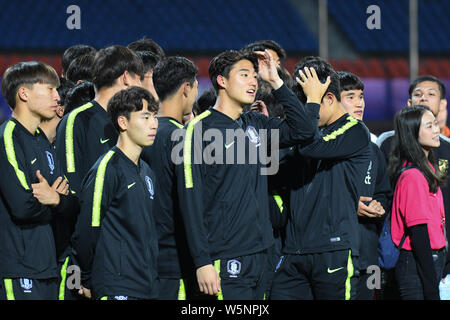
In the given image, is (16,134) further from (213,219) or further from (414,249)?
(414,249)

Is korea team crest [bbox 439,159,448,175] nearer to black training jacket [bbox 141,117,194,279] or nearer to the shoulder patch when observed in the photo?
black training jacket [bbox 141,117,194,279]

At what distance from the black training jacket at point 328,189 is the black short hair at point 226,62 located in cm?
51

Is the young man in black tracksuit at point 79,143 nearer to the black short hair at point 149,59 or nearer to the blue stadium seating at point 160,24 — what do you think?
the black short hair at point 149,59

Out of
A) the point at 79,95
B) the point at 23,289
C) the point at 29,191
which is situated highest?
the point at 79,95

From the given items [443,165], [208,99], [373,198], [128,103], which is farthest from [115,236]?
[443,165]

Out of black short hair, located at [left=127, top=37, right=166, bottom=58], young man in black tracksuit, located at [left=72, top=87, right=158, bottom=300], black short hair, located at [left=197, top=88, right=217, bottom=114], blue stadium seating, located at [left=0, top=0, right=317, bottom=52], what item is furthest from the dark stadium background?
young man in black tracksuit, located at [left=72, top=87, right=158, bottom=300]

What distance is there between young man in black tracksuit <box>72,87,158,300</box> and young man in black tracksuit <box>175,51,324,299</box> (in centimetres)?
20

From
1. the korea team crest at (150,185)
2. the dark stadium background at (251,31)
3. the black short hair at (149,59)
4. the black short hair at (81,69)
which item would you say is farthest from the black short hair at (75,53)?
the dark stadium background at (251,31)

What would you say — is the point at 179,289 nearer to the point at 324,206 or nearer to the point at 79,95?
the point at 324,206

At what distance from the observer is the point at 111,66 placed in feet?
12.1

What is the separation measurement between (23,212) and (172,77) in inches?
43.3

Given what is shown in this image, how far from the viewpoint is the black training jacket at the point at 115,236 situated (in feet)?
10.0

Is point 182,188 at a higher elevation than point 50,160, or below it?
below

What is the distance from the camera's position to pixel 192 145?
127 inches
